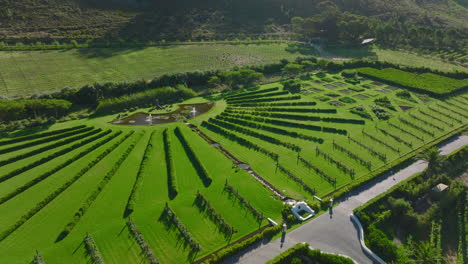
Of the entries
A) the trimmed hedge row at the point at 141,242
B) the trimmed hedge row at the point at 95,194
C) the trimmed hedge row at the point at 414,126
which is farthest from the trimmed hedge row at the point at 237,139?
the trimmed hedge row at the point at 414,126

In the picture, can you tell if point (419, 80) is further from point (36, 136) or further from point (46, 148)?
point (36, 136)

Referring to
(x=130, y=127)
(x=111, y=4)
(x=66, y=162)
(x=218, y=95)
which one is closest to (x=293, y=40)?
(x=218, y=95)

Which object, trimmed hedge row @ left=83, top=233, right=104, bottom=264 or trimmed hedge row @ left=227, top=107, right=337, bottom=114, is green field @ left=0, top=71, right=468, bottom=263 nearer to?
trimmed hedge row @ left=227, top=107, right=337, bottom=114

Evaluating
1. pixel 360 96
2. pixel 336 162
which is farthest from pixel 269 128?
pixel 360 96

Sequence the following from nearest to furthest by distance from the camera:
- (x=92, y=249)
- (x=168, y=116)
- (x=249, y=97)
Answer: (x=92, y=249), (x=168, y=116), (x=249, y=97)

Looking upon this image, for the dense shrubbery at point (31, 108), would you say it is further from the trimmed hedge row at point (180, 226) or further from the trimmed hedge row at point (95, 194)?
the trimmed hedge row at point (180, 226)

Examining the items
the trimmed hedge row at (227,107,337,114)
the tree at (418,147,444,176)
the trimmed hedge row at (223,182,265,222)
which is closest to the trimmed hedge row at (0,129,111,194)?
the trimmed hedge row at (223,182,265,222)
